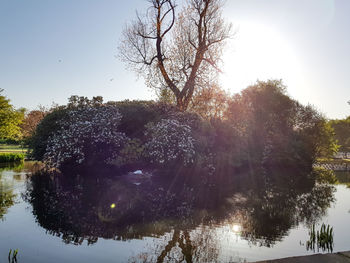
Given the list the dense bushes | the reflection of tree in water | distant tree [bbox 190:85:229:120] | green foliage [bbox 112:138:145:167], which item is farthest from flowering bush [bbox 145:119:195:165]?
distant tree [bbox 190:85:229:120]

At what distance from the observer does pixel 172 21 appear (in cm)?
2689

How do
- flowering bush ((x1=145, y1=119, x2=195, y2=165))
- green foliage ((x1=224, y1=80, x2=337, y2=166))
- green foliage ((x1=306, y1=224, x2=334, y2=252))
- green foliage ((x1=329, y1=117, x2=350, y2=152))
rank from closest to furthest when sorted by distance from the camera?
1. green foliage ((x1=306, y1=224, x2=334, y2=252))
2. flowering bush ((x1=145, y1=119, x2=195, y2=165))
3. green foliage ((x1=224, y1=80, x2=337, y2=166))
4. green foliage ((x1=329, y1=117, x2=350, y2=152))

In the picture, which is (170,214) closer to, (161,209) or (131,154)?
(161,209)

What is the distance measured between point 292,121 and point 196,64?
715 inches

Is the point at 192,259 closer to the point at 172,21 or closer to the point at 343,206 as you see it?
the point at 343,206

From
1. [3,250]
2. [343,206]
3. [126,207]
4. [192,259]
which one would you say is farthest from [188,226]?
[343,206]

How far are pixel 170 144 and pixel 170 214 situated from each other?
9.88 meters

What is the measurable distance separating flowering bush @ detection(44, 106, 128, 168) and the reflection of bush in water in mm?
3991

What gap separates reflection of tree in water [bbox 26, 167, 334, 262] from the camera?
738cm

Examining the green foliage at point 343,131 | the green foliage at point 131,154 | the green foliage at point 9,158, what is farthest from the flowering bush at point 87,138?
the green foliage at point 343,131

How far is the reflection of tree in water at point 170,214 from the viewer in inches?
291

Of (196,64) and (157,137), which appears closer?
(157,137)

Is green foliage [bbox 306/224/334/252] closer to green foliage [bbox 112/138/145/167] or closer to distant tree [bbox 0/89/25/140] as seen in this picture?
green foliage [bbox 112/138/145/167]

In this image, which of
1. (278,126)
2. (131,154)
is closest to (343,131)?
(278,126)
